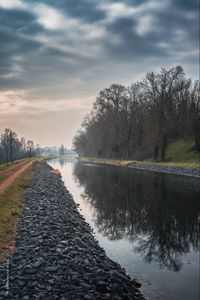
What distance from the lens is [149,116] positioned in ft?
239

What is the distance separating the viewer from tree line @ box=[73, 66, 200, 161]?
68069 mm

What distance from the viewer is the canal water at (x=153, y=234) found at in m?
12.8

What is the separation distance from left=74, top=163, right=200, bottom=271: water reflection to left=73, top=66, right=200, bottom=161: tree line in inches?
1222

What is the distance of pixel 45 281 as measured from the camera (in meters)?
10.3

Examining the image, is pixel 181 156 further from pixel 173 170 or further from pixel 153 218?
pixel 153 218

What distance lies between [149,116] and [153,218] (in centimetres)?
5085

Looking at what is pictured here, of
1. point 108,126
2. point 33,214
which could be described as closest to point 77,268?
point 33,214

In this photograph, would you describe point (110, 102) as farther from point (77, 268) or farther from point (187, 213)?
point (77, 268)

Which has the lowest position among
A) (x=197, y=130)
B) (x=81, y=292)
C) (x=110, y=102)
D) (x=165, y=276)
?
(x=165, y=276)

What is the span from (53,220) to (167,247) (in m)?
6.01

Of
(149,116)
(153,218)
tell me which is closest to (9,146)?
(149,116)

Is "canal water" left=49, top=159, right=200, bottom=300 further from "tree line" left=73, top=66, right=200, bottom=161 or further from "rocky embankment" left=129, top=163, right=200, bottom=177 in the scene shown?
"tree line" left=73, top=66, right=200, bottom=161

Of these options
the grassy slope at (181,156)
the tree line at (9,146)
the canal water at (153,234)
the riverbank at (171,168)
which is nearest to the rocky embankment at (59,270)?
the canal water at (153,234)

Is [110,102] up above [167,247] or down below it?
above
